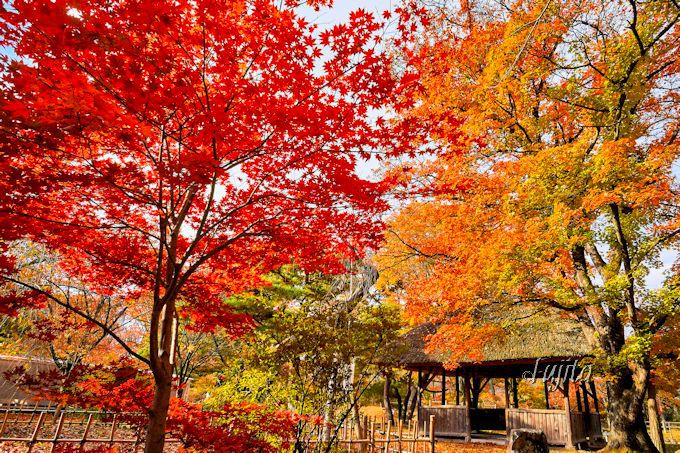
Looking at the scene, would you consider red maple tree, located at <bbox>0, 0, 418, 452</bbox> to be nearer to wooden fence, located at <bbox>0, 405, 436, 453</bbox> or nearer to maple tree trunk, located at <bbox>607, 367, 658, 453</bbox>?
wooden fence, located at <bbox>0, 405, 436, 453</bbox>

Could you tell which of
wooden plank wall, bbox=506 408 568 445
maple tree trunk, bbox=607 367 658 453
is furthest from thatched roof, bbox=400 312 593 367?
maple tree trunk, bbox=607 367 658 453

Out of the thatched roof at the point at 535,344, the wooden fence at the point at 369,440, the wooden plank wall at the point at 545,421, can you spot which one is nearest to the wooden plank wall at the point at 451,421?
the wooden plank wall at the point at 545,421

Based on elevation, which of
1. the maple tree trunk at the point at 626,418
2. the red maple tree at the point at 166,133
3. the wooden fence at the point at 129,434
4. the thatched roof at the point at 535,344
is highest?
the red maple tree at the point at 166,133

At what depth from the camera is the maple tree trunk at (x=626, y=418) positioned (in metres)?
8.33

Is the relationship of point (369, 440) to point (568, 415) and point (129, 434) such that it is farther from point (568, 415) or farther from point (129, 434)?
point (129, 434)

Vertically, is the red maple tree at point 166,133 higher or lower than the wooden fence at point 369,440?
higher

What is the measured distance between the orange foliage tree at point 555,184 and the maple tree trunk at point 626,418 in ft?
0.09

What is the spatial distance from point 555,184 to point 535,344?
7409mm

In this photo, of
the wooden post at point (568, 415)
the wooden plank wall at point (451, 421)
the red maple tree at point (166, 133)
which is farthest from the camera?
the wooden plank wall at point (451, 421)

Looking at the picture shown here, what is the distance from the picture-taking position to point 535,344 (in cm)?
1217

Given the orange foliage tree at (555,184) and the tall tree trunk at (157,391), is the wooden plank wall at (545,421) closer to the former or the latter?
the orange foliage tree at (555,184)

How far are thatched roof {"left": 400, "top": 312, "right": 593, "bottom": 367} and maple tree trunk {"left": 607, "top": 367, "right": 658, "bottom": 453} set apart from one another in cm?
219

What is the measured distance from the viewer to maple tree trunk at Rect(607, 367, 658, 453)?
27.3 ft

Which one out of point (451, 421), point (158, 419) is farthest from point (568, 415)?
point (158, 419)
